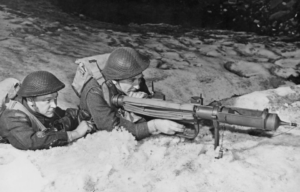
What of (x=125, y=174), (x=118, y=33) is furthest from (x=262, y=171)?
(x=118, y=33)

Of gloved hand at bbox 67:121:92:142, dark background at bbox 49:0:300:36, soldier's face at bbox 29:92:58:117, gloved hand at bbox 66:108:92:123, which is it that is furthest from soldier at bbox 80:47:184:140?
dark background at bbox 49:0:300:36

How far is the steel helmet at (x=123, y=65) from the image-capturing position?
14.4 feet

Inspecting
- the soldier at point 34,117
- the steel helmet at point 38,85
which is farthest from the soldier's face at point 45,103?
the steel helmet at point 38,85

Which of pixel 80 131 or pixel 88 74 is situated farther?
pixel 88 74

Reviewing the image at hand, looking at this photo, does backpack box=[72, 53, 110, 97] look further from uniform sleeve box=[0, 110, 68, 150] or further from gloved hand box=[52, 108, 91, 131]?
uniform sleeve box=[0, 110, 68, 150]

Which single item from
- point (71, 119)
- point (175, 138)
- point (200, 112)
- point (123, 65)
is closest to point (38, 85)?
point (71, 119)

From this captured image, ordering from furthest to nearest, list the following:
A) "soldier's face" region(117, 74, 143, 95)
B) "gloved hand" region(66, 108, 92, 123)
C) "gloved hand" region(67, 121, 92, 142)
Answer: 1. "gloved hand" region(66, 108, 92, 123)
2. "soldier's face" region(117, 74, 143, 95)
3. "gloved hand" region(67, 121, 92, 142)

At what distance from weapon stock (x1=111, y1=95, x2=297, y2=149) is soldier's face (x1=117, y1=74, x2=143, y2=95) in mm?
204

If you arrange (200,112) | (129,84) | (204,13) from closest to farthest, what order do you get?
(200,112) < (129,84) < (204,13)

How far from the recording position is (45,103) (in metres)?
4.29

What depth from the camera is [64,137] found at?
4.27 meters

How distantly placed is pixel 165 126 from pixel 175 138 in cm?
25

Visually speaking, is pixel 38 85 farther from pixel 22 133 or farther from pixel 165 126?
pixel 165 126

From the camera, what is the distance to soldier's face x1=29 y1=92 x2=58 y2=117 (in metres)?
4.26
